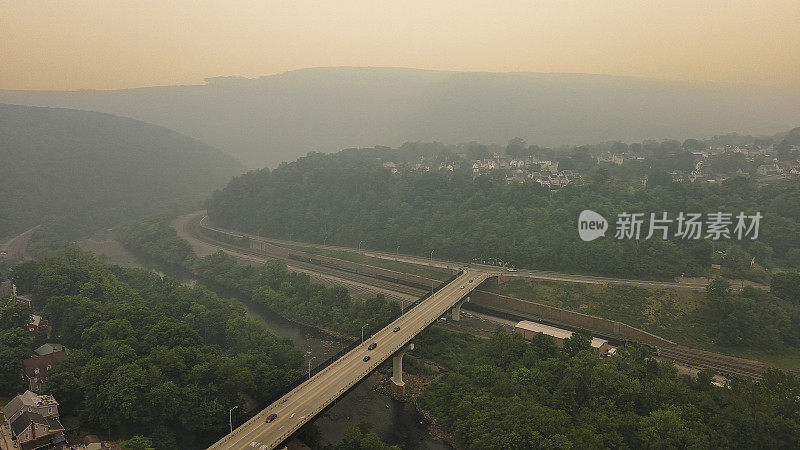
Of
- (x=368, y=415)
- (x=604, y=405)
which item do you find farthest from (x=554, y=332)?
(x=368, y=415)

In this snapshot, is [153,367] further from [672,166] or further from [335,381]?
[672,166]

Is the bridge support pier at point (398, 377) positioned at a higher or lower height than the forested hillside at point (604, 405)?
lower

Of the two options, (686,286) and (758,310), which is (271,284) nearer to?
(686,286)

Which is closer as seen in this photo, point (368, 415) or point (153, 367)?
point (153, 367)

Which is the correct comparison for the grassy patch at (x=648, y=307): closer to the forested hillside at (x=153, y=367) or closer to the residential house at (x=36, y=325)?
the forested hillside at (x=153, y=367)

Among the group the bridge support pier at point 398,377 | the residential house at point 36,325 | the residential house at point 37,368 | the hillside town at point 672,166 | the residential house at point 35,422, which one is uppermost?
the hillside town at point 672,166

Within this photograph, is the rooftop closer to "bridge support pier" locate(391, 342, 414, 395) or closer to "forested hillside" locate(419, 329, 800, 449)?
"forested hillside" locate(419, 329, 800, 449)

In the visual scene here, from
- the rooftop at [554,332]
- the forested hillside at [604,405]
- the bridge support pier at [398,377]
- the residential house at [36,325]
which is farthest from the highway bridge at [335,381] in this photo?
the residential house at [36,325]
